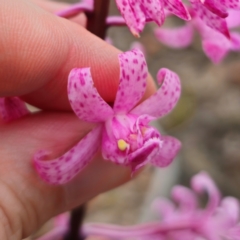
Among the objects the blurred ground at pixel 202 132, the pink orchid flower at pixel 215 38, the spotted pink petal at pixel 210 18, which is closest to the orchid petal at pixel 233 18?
the pink orchid flower at pixel 215 38

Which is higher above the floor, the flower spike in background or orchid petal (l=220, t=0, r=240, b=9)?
orchid petal (l=220, t=0, r=240, b=9)

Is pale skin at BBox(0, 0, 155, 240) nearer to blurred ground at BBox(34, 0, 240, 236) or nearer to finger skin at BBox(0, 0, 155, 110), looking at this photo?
finger skin at BBox(0, 0, 155, 110)

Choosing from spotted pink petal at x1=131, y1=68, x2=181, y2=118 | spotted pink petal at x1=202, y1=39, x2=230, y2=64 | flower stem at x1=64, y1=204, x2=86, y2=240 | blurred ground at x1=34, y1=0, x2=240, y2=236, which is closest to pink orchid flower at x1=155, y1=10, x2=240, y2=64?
spotted pink petal at x1=202, y1=39, x2=230, y2=64

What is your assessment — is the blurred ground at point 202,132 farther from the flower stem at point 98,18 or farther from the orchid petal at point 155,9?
the orchid petal at point 155,9

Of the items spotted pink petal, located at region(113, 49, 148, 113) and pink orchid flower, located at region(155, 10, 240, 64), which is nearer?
spotted pink petal, located at region(113, 49, 148, 113)

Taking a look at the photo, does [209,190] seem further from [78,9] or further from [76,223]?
[78,9]

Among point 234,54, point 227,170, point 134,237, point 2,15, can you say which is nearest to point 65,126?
point 2,15

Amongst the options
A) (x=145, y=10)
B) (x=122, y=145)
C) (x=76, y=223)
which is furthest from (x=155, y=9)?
(x=76, y=223)
